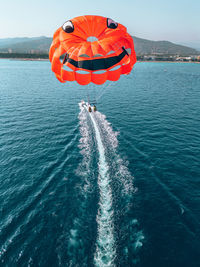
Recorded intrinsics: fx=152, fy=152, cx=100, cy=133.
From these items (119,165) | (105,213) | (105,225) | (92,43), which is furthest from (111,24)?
(105,225)

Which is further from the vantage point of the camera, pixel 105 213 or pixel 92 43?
pixel 92 43

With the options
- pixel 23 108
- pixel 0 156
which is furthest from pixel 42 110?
pixel 0 156

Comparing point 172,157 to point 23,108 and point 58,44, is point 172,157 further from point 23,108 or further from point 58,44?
point 23,108

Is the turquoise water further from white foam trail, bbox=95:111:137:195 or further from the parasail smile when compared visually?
the parasail smile

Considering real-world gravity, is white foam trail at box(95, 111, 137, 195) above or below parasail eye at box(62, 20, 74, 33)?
below

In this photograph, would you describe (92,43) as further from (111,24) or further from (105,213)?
(105,213)

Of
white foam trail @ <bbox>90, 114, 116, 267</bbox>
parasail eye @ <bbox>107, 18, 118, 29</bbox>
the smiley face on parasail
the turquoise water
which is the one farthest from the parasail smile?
white foam trail @ <bbox>90, 114, 116, 267</bbox>
